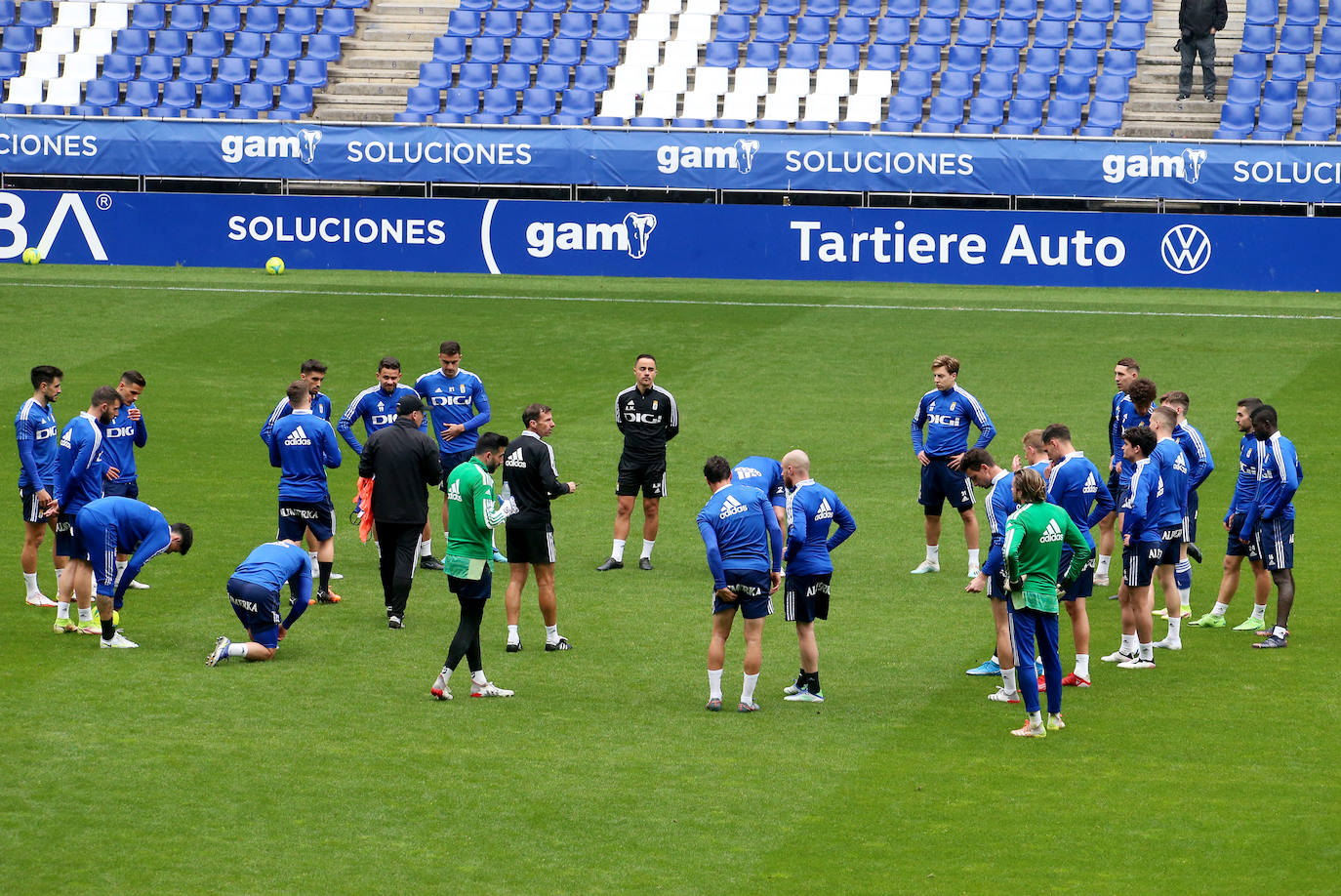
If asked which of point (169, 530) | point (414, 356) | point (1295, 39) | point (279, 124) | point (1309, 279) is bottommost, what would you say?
point (169, 530)

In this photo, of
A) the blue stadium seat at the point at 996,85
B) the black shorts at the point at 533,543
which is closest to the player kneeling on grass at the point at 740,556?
the black shorts at the point at 533,543

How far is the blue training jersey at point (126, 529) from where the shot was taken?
14.0 m

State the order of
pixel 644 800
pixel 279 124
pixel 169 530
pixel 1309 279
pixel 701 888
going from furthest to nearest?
1. pixel 279 124
2. pixel 1309 279
3. pixel 169 530
4. pixel 644 800
5. pixel 701 888

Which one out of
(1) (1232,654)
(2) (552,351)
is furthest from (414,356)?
(1) (1232,654)

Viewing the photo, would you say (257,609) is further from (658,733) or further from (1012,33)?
(1012,33)

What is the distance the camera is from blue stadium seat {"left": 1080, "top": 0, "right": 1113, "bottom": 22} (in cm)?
3944

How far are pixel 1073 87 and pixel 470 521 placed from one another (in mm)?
28302

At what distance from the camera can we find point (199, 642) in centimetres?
1467

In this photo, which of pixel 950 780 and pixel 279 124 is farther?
pixel 279 124

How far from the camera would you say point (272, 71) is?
41.2 metres

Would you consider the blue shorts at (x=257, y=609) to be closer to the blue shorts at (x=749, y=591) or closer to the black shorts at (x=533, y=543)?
the black shorts at (x=533, y=543)

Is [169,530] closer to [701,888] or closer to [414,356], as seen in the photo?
[701,888]

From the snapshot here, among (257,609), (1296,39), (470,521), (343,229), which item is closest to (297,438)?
(257,609)

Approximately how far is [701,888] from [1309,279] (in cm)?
2558
